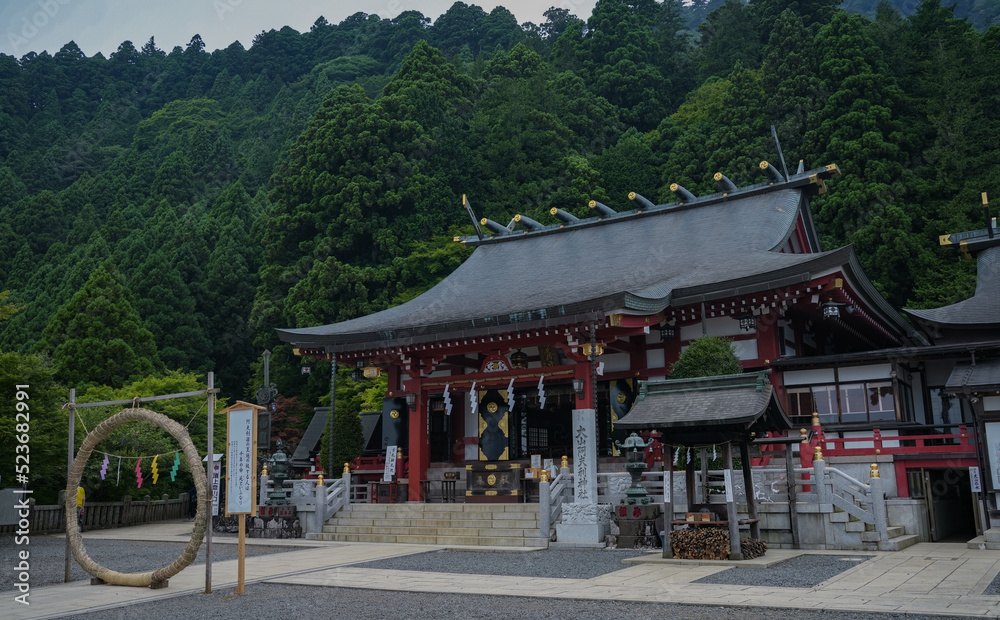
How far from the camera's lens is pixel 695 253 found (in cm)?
2014

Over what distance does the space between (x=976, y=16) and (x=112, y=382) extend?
76406 millimetres

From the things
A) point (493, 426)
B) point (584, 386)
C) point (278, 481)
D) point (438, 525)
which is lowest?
point (438, 525)

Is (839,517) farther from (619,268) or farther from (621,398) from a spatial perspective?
(619,268)

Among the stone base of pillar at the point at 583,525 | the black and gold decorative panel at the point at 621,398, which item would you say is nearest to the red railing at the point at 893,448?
the stone base of pillar at the point at 583,525

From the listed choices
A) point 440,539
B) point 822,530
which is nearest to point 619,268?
point 440,539

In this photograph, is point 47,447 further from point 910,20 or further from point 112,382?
point 910,20

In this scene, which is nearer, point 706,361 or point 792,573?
point 792,573

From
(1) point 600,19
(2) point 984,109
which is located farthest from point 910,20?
(1) point 600,19

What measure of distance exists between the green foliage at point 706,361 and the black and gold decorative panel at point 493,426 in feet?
18.6

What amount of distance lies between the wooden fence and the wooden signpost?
11.1 metres

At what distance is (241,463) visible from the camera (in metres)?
8.80

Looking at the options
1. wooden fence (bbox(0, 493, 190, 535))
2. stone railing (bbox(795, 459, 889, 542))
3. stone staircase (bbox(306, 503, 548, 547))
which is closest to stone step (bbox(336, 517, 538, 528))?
stone staircase (bbox(306, 503, 548, 547))

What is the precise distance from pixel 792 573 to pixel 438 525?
7874 millimetres

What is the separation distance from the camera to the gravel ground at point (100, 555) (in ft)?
35.5
